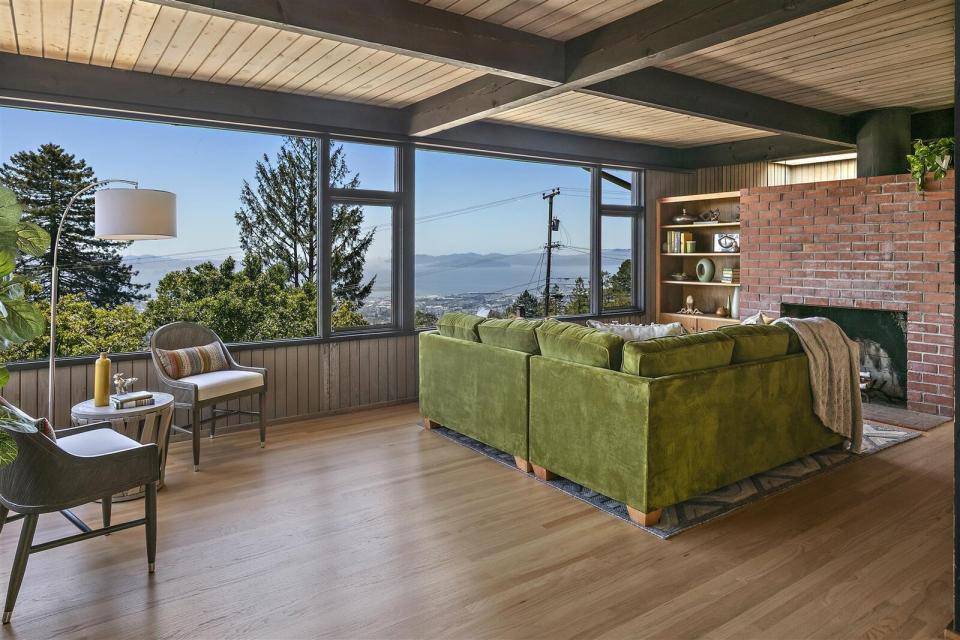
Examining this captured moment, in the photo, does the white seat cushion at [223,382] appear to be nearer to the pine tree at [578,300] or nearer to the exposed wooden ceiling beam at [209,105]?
the exposed wooden ceiling beam at [209,105]

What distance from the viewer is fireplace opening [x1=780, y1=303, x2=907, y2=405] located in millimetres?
5469

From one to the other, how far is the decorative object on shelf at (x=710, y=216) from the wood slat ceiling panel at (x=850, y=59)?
2054mm

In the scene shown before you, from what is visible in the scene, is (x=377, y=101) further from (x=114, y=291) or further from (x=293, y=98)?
(x=114, y=291)

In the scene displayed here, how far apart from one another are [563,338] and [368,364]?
2491mm

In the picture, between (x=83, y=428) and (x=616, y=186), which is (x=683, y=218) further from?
(x=83, y=428)

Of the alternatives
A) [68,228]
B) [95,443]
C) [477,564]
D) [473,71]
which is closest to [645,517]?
[477,564]

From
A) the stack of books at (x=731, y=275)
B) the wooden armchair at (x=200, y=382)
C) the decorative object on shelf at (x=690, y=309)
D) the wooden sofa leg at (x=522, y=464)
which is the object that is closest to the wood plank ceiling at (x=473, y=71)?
the wooden armchair at (x=200, y=382)

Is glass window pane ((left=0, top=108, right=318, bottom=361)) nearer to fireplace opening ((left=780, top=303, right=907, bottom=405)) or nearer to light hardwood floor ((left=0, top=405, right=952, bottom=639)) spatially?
light hardwood floor ((left=0, top=405, right=952, bottom=639))

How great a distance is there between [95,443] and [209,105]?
9.14 ft

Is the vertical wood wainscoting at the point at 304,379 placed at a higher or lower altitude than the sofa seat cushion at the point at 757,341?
lower

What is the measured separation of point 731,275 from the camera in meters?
7.17

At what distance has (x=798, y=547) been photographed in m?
2.87

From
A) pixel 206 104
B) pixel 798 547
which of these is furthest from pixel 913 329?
pixel 206 104

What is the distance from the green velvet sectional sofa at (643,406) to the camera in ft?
10.1
